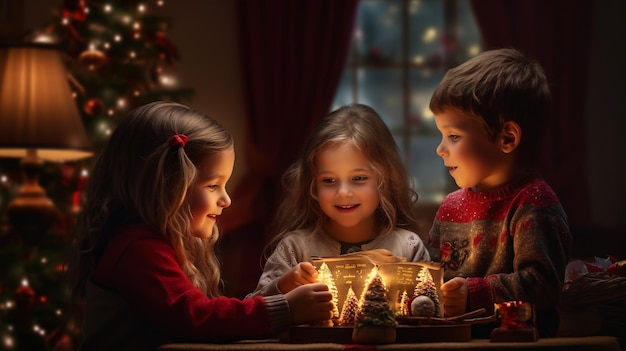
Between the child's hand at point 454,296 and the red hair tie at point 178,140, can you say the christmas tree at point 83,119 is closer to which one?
the red hair tie at point 178,140

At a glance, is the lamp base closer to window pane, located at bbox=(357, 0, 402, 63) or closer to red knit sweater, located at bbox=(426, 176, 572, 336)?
red knit sweater, located at bbox=(426, 176, 572, 336)

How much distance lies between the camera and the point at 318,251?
6.76ft

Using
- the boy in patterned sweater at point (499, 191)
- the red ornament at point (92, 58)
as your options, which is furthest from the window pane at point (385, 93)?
the boy in patterned sweater at point (499, 191)

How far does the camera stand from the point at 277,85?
5.68 metres

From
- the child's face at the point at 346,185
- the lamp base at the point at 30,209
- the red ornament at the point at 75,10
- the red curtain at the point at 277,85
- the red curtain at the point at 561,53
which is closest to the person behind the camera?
the child's face at the point at 346,185

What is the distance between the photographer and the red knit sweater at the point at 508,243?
1.68m

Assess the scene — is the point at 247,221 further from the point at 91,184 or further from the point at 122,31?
the point at 91,184

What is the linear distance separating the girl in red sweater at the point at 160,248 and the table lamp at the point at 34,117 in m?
1.64

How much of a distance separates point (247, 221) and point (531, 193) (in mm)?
3916

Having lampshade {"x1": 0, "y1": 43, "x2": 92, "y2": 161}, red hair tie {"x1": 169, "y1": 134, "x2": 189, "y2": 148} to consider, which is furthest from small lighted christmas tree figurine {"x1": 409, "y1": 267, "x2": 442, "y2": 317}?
lampshade {"x1": 0, "y1": 43, "x2": 92, "y2": 161}

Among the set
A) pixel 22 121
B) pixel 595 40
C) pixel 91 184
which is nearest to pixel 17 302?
pixel 22 121

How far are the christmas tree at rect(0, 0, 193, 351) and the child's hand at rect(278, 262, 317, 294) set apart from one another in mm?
2123

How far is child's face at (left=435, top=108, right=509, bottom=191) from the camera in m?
1.83

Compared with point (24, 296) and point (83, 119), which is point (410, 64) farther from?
point (24, 296)
